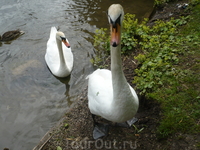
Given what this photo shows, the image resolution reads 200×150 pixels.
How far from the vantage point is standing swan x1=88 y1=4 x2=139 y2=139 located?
2.03 metres

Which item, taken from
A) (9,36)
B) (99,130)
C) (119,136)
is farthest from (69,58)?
(119,136)

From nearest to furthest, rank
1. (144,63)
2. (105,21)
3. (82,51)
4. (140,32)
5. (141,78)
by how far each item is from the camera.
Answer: (141,78) < (144,63) < (140,32) < (82,51) < (105,21)

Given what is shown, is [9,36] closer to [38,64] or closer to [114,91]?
[38,64]

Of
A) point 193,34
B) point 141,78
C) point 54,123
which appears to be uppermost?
point 193,34

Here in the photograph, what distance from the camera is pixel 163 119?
3131 mm

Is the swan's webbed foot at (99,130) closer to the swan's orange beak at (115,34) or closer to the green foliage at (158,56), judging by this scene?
the green foliage at (158,56)

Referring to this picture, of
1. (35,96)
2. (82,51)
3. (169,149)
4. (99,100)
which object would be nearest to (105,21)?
(82,51)

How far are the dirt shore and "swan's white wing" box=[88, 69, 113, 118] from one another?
1.89 feet

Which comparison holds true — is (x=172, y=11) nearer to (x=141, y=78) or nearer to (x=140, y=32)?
(x=140, y=32)

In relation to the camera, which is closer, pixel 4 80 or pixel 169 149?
pixel 169 149

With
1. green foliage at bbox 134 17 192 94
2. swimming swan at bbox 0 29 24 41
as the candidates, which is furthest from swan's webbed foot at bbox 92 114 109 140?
swimming swan at bbox 0 29 24 41

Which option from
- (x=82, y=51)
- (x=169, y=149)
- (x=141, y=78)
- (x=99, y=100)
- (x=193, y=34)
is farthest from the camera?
(x=82, y=51)

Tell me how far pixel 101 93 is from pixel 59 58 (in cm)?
334

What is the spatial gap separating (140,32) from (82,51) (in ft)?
7.04
